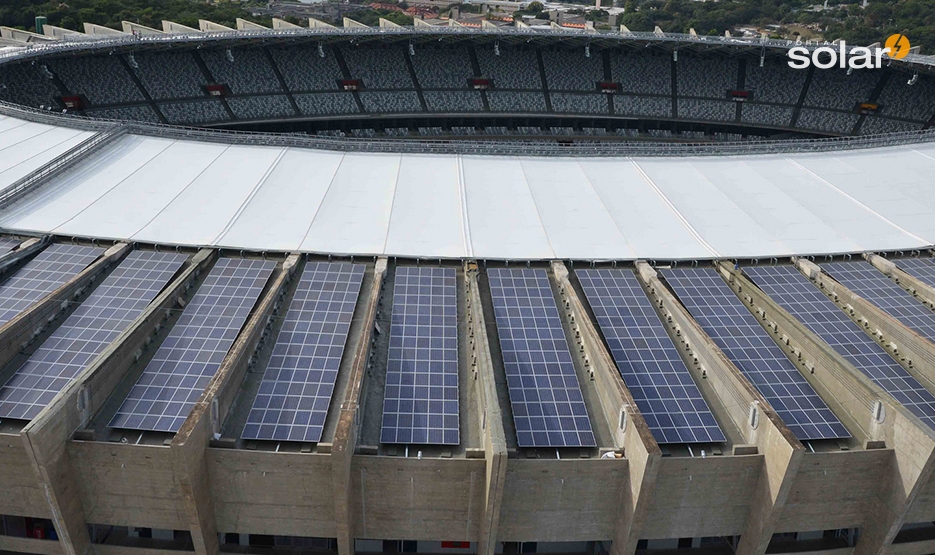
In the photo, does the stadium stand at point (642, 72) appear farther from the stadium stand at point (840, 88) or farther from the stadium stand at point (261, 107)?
the stadium stand at point (261, 107)

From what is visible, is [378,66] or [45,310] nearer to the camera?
[45,310]

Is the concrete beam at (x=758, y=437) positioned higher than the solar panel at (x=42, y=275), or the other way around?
the solar panel at (x=42, y=275)

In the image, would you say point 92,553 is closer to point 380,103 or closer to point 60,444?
point 60,444

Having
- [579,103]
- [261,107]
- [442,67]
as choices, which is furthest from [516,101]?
[261,107]

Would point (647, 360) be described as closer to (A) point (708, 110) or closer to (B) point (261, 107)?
(B) point (261, 107)

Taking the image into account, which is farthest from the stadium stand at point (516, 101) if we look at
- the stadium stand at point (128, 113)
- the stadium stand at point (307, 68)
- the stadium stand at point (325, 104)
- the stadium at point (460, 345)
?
the stadium at point (460, 345)
